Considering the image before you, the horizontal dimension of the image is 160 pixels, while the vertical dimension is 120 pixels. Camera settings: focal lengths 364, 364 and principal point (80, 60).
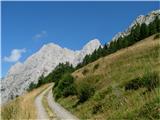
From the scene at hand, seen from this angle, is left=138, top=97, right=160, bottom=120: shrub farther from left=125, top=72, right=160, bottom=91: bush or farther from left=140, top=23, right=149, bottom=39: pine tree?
left=140, top=23, right=149, bottom=39: pine tree

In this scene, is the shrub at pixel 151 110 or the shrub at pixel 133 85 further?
the shrub at pixel 133 85

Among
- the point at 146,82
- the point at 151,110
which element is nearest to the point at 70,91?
the point at 146,82

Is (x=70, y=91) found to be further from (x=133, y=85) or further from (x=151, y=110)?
(x=151, y=110)

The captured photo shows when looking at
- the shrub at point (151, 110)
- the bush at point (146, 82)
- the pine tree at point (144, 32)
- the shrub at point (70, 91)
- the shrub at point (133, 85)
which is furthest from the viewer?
the pine tree at point (144, 32)

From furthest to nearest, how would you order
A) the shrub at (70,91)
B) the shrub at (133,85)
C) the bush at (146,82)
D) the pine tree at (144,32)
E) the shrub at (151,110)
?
the pine tree at (144,32), the shrub at (70,91), the shrub at (133,85), the bush at (146,82), the shrub at (151,110)

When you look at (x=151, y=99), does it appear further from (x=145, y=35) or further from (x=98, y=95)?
(x=145, y=35)

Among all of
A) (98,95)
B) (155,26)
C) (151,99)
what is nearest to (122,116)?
(151,99)

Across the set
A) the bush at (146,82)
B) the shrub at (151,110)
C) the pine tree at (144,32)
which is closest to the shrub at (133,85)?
the bush at (146,82)

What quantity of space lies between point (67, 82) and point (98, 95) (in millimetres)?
31408

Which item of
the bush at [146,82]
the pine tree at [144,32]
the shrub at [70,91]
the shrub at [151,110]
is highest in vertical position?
the pine tree at [144,32]

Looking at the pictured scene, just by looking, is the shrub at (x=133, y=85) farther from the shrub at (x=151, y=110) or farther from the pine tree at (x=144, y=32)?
the pine tree at (x=144, y=32)

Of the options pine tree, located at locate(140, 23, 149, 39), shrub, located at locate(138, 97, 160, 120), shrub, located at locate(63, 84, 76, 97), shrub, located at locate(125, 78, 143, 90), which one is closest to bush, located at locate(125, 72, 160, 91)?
shrub, located at locate(125, 78, 143, 90)

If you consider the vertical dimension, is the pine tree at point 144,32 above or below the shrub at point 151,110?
above

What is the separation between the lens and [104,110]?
25734 mm
